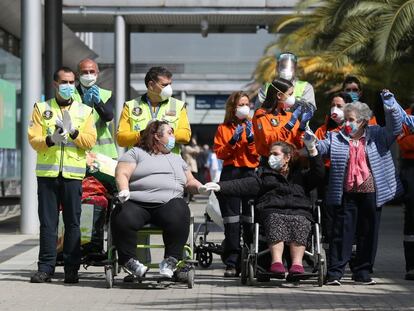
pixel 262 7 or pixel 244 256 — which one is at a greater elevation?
pixel 262 7

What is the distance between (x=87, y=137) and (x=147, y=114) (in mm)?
655

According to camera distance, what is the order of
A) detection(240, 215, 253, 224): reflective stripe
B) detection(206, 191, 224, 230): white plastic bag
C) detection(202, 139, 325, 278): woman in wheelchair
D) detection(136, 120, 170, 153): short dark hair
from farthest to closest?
detection(206, 191, 224, 230): white plastic bag → detection(240, 215, 253, 224): reflective stripe → detection(136, 120, 170, 153): short dark hair → detection(202, 139, 325, 278): woman in wheelchair

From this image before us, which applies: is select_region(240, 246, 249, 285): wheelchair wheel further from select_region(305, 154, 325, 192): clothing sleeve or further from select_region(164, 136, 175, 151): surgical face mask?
select_region(164, 136, 175, 151): surgical face mask

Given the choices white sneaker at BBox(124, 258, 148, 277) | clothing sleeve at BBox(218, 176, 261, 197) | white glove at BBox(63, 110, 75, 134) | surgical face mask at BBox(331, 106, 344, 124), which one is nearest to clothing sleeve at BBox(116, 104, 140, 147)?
white glove at BBox(63, 110, 75, 134)

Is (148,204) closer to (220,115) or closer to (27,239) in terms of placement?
(27,239)

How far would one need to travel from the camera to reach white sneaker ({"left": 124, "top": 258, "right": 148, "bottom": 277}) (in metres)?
10.3

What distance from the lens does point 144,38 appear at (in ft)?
228

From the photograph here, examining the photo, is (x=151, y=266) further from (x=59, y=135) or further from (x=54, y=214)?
(x=59, y=135)

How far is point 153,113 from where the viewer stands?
36.9 ft

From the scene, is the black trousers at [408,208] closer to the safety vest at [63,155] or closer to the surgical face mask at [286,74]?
the surgical face mask at [286,74]

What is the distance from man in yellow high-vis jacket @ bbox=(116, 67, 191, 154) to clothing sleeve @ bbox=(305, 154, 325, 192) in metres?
1.17

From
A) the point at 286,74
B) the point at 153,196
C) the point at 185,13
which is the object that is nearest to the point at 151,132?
the point at 153,196

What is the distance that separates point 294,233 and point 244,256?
1.83 feet

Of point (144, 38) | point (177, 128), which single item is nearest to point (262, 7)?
point (177, 128)
